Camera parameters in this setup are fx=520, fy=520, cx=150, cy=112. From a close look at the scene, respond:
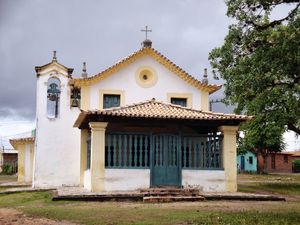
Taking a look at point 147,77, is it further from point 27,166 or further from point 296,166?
point 296,166

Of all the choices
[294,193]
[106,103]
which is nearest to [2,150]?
[106,103]

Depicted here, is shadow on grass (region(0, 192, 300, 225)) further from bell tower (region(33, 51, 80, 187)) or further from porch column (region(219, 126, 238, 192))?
bell tower (region(33, 51, 80, 187))

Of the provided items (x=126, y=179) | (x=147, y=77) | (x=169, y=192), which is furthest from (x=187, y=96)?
(x=169, y=192)

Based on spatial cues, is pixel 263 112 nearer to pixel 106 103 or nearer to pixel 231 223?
pixel 106 103

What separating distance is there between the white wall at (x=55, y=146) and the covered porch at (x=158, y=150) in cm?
528

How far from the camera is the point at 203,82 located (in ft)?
87.9

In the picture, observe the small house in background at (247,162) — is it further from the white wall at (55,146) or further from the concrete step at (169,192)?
the concrete step at (169,192)

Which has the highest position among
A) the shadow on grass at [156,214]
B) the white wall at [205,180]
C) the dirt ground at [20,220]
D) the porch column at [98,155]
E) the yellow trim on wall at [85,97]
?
the yellow trim on wall at [85,97]

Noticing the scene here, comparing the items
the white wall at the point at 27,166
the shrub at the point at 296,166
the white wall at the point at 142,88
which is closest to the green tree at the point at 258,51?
the white wall at the point at 142,88

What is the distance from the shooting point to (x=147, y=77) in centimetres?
2619

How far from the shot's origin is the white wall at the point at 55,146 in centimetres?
2580

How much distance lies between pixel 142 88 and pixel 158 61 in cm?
161

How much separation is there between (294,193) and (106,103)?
9939 millimetres

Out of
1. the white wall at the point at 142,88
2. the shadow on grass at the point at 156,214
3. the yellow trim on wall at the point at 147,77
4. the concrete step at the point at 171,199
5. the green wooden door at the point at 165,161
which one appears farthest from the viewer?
the yellow trim on wall at the point at 147,77
